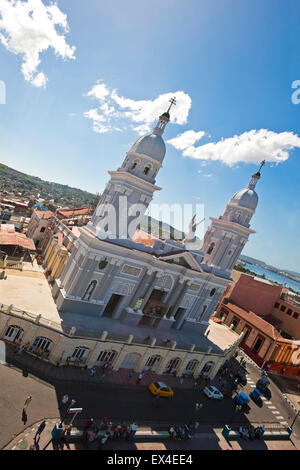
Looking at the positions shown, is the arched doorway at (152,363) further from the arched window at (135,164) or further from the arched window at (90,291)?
the arched window at (135,164)

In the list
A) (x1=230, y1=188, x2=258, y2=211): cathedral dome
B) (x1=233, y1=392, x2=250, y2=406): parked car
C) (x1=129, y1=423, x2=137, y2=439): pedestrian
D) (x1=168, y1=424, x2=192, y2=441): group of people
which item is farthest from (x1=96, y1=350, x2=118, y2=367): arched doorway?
(x1=230, y1=188, x2=258, y2=211): cathedral dome

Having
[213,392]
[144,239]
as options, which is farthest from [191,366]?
[144,239]

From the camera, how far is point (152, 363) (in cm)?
2636

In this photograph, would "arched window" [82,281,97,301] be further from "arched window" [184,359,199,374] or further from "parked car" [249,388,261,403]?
"parked car" [249,388,261,403]

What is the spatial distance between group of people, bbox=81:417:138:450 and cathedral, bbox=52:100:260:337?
8820 millimetres

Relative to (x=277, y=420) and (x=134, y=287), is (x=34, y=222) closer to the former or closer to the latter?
(x=134, y=287)

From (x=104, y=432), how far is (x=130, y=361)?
8.17 m

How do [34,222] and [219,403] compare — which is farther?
[34,222]

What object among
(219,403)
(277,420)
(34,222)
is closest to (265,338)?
(277,420)

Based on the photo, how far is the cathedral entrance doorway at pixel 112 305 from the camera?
88.4 ft

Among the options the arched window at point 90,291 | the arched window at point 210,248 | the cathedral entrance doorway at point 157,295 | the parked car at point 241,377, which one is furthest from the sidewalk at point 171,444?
the arched window at point 210,248
